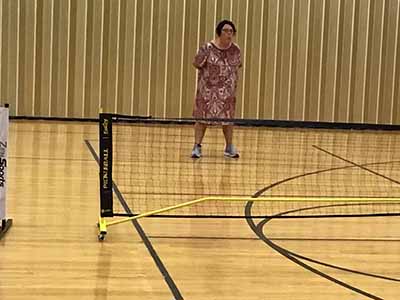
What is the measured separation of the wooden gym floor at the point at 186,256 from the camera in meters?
3.94

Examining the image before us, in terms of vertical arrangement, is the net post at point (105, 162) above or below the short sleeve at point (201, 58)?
below

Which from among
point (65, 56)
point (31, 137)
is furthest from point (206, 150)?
point (65, 56)

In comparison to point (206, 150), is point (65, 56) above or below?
above

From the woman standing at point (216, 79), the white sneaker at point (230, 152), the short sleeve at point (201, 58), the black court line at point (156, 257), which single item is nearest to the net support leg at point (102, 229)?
the black court line at point (156, 257)

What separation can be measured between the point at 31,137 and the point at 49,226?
20.8 feet

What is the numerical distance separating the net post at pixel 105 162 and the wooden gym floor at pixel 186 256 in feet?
0.49

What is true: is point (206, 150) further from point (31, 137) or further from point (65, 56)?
Result: point (65, 56)

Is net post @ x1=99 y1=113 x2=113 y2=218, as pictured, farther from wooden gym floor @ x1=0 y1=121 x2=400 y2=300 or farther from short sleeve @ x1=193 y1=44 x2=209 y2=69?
short sleeve @ x1=193 y1=44 x2=209 y2=69

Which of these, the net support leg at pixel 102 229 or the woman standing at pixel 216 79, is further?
the woman standing at pixel 216 79

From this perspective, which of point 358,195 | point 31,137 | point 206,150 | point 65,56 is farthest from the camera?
point 65,56

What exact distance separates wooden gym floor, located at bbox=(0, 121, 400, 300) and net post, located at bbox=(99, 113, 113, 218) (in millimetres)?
150

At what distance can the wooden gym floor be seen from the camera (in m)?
3.94

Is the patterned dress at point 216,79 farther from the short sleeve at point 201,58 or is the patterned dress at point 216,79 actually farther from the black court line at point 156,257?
the black court line at point 156,257

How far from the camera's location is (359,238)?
528 cm
